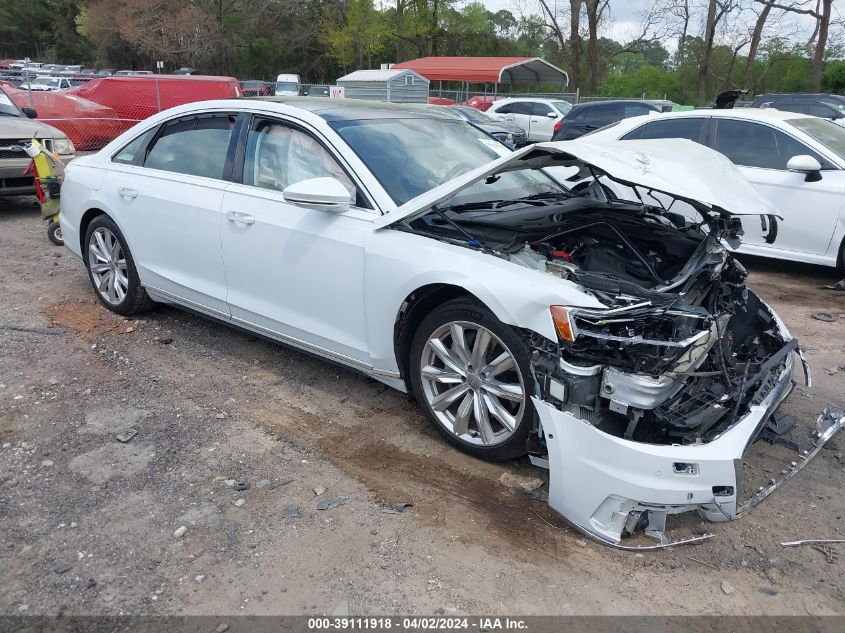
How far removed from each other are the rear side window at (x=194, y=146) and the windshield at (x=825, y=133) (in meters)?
5.54

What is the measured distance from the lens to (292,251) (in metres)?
3.89

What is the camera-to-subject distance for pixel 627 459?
2.64 m

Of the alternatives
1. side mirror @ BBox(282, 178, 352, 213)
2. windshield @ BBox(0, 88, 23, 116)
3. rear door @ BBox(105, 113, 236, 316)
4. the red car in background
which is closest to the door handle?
rear door @ BBox(105, 113, 236, 316)

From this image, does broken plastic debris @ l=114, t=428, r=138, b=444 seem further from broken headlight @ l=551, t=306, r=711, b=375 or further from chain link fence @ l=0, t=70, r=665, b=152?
chain link fence @ l=0, t=70, r=665, b=152

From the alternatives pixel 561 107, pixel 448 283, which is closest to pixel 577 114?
pixel 561 107

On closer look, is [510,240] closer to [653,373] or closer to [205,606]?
[653,373]

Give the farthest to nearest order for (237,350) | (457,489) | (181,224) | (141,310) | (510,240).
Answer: (141,310) < (237,350) < (181,224) < (510,240) < (457,489)

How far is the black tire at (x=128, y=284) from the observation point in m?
5.14

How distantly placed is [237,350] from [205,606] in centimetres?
260

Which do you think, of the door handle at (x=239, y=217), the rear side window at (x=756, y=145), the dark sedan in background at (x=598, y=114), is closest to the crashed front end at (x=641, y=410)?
the door handle at (x=239, y=217)

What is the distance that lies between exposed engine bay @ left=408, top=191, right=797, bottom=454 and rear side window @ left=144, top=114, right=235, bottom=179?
171 centimetres

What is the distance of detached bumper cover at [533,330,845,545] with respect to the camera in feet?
8.57

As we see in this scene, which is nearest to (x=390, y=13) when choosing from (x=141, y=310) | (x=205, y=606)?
(x=141, y=310)

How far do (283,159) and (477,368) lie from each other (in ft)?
6.12
